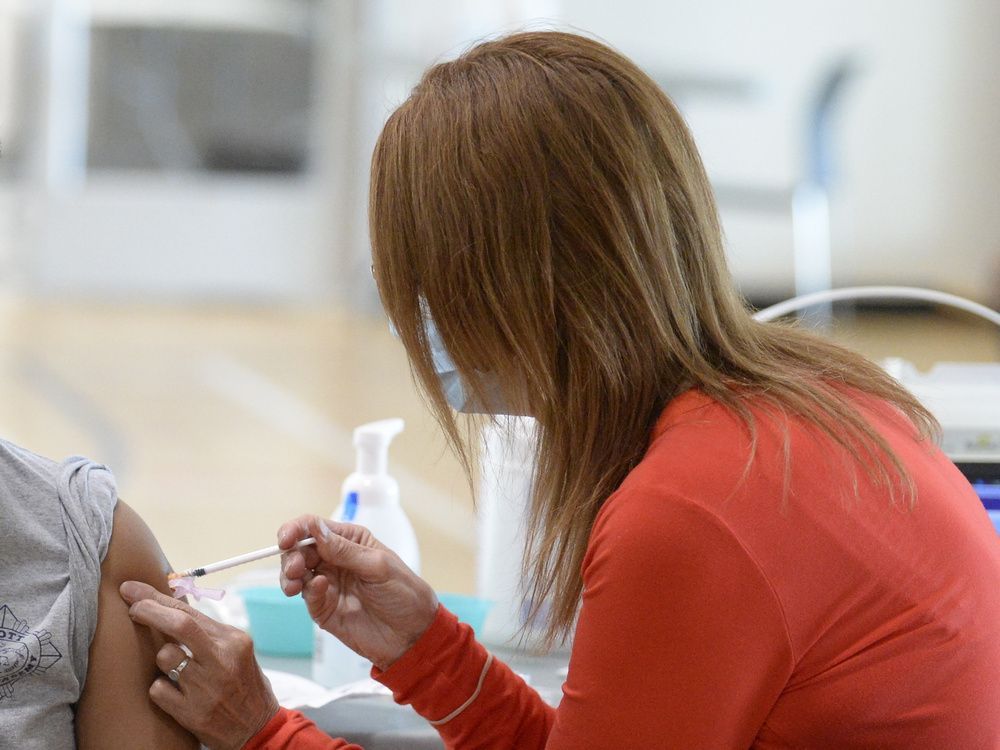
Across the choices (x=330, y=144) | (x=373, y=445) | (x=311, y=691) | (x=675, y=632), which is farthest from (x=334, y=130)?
(x=675, y=632)

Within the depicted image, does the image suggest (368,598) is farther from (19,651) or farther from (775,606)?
(775,606)

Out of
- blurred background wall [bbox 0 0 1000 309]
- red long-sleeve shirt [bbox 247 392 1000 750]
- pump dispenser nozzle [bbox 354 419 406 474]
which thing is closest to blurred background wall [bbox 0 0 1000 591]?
blurred background wall [bbox 0 0 1000 309]

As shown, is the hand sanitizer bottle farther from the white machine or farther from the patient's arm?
the white machine

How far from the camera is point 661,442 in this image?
0.89 m

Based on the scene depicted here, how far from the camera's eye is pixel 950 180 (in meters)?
7.13

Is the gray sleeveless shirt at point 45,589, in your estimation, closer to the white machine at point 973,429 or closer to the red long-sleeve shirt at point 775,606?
the red long-sleeve shirt at point 775,606

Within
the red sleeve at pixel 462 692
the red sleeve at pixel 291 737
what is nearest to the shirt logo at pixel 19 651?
the red sleeve at pixel 291 737

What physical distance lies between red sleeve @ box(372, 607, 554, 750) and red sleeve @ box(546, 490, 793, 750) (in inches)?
11.6

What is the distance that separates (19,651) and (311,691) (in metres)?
0.36

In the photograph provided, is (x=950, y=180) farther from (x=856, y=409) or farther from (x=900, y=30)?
(x=856, y=409)

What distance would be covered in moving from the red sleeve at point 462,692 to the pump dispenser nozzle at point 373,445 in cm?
20

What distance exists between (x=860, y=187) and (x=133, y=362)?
13.4 ft

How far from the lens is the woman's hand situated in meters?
1.13

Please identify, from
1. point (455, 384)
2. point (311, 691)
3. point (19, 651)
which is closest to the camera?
point (19, 651)
